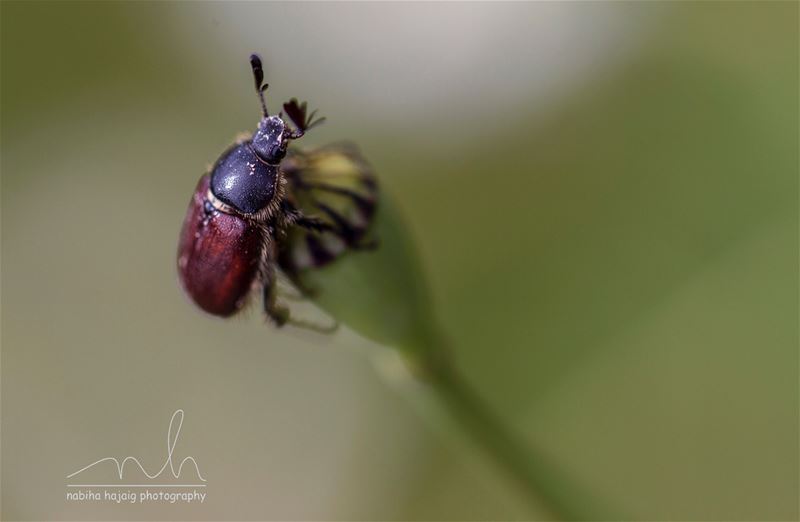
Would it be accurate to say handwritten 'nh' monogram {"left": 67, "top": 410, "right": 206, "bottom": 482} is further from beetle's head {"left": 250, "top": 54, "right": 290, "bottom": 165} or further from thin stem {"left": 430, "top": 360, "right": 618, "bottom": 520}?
beetle's head {"left": 250, "top": 54, "right": 290, "bottom": 165}

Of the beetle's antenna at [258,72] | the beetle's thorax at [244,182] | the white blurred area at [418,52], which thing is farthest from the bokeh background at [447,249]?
the beetle's antenna at [258,72]

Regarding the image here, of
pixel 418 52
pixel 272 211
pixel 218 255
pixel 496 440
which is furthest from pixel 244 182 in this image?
pixel 418 52

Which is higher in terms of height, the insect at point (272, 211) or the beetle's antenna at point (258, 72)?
the beetle's antenna at point (258, 72)

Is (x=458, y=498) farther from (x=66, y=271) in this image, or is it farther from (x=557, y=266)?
(x=66, y=271)

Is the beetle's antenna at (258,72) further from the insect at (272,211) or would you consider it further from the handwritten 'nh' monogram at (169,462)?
the handwritten 'nh' monogram at (169,462)

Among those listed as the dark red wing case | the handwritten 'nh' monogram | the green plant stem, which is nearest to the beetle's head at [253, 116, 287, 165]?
the dark red wing case
